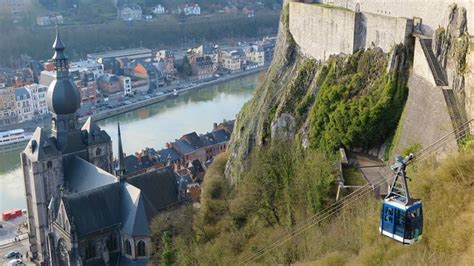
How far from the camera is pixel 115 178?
19.7 meters

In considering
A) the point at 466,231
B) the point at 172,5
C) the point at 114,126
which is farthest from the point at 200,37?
the point at 466,231

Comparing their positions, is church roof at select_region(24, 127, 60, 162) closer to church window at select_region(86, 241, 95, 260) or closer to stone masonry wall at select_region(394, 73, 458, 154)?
church window at select_region(86, 241, 95, 260)


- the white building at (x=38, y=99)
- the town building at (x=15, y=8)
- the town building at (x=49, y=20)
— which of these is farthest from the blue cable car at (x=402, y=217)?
the town building at (x=49, y=20)

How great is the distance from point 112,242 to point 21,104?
28098 millimetres

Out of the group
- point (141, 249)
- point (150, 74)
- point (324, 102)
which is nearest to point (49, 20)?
point (150, 74)

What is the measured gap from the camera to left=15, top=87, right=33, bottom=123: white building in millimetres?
43656

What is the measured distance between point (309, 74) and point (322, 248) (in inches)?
363

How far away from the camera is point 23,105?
4400cm

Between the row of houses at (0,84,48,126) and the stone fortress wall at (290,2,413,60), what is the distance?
2834 cm

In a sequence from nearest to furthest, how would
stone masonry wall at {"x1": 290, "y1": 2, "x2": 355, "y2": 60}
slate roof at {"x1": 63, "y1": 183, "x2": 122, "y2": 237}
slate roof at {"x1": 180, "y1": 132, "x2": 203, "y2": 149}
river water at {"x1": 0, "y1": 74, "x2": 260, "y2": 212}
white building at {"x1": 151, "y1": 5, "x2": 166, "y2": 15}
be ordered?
1. stone masonry wall at {"x1": 290, "y1": 2, "x2": 355, "y2": 60}
2. slate roof at {"x1": 63, "y1": 183, "x2": 122, "y2": 237}
3. river water at {"x1": 0, "y1": 74, "x2": 260, "y2": 212}
4. slate roof at {"x1": 180, "y1": 132, "x2": 203, "y2": 149}
5. white building at {"x1": 151, "y1": 5, "x2": 166, "y2": 15}

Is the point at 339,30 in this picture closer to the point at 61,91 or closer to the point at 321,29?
the point at 321,29

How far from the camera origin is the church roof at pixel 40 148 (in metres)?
21.5

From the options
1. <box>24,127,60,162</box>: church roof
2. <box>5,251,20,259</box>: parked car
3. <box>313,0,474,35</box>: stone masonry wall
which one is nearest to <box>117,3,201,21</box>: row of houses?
<box>5,251,20,259</box>: parked car

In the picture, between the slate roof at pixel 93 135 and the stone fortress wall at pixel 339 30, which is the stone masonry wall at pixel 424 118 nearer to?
the stone fortress wall at pixel 339 30
